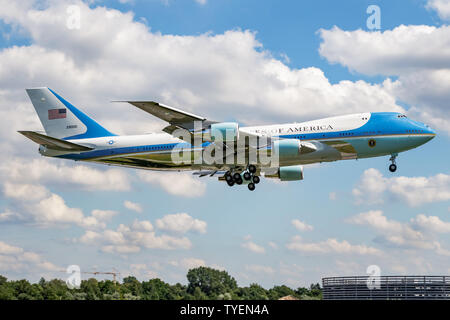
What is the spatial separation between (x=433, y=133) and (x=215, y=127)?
21519 millimetres

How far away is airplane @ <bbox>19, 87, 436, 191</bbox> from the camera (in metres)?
51.9

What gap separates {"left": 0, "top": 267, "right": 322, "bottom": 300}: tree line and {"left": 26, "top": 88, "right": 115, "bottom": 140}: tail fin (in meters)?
79.5

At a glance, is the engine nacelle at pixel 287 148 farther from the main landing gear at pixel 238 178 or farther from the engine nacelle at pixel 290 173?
the engine nacelle at pixel 290 173

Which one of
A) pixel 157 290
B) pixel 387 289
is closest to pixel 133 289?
pixel 157 290

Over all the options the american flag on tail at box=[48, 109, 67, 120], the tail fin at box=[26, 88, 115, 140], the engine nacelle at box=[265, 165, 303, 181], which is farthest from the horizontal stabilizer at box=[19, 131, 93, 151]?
the engine nacelle at box=[265, 165, 303, 181]

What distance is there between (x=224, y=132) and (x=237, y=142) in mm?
2904

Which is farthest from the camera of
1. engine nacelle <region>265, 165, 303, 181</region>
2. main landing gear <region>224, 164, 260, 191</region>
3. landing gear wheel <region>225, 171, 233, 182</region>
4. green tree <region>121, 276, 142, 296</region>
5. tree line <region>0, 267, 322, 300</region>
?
green tree <region>121, 276, 142, 296</region>

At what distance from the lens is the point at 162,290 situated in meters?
165

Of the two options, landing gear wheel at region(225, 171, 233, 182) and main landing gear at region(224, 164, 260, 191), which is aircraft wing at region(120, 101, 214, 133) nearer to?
main landing gear at region(224, 164, 260, 191)

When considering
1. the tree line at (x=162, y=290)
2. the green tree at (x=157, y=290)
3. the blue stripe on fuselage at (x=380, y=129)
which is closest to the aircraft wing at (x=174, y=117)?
the blue stripe on fuselage at (x=380, y=129)

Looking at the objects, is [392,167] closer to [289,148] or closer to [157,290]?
[289,148]

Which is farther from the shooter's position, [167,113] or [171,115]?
[171,115]
